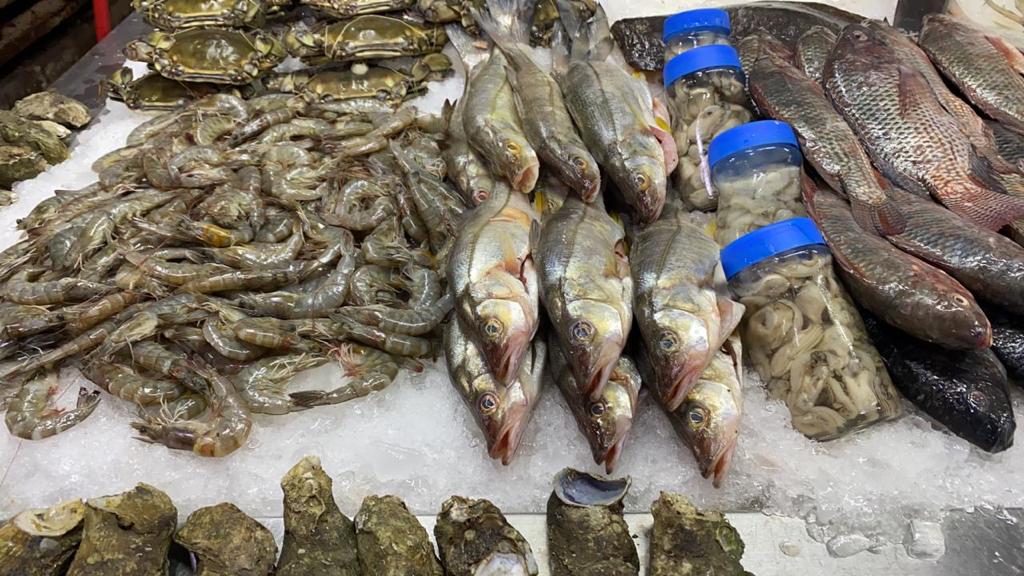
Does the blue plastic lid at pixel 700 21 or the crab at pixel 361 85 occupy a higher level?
the blue plastic lid at pixel 700 21

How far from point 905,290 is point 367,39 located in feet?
10.5

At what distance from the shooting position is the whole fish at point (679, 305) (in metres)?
2.14

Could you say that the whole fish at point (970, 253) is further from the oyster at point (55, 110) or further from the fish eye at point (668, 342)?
the oyster at point (55, 110)

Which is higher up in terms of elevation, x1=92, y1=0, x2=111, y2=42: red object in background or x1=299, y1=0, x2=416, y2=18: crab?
x1=299, y1=0, x2=416, y2=18: crab

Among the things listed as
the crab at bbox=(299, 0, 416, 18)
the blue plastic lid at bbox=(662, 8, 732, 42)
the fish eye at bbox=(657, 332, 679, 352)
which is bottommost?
the fish eye at bbox=(657, 332, 679, 352)

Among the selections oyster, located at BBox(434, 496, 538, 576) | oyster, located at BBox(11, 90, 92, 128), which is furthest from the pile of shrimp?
oyster, located at BBox(434, 496, 538, 576)

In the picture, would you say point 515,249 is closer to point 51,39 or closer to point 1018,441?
point 1018,441

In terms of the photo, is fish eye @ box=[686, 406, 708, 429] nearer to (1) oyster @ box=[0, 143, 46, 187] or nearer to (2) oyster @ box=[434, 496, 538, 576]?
(2) oyster @ box=[434, 496, 538, 576]

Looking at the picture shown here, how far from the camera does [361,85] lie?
13.2ft

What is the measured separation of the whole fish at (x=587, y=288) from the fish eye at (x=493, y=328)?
0.67 feet

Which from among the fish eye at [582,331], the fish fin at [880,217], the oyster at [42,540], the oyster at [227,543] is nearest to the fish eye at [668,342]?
the fish eye at [582,331]

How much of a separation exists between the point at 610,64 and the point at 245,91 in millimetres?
2345

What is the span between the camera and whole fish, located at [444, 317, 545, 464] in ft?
7.21

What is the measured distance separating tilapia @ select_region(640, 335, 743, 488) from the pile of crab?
2630 mm
